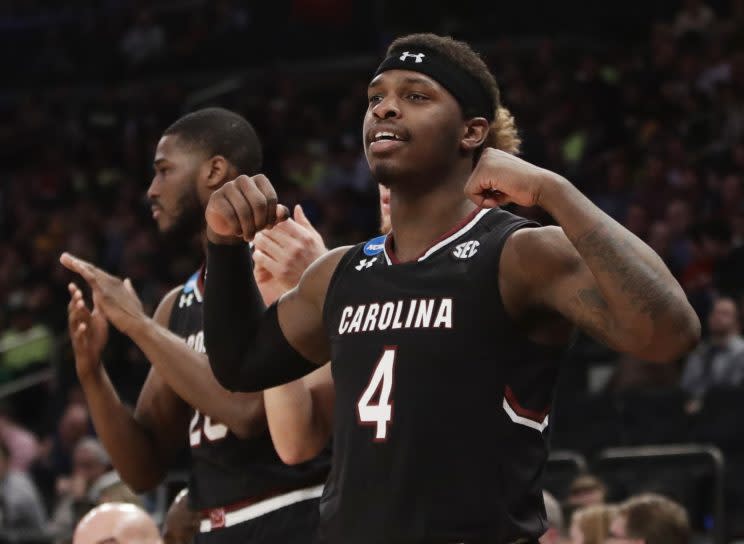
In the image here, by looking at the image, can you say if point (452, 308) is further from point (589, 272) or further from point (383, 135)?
point (383, 135)

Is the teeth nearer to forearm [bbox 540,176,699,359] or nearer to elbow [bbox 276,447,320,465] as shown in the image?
forearm [bbox 540,176,699,359]

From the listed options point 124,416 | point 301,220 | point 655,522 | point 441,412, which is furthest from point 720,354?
point 441,412

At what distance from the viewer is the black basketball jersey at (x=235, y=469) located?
4125 millimetres

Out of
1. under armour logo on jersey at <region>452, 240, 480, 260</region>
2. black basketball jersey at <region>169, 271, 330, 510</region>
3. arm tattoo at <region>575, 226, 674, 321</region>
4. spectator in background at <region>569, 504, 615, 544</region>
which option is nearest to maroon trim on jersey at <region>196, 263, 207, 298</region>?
black basketball jersey at <region>169, 271, 330, 510</region>

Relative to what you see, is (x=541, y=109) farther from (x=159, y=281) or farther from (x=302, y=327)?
(x=302, y=327)

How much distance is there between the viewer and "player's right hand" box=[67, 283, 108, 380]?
4.47m

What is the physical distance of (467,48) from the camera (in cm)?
338

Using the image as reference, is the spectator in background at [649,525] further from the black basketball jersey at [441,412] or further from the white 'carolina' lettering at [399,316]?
the white 'carolina' lettering at [399,316]

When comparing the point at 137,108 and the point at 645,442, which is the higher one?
the point at 137,108

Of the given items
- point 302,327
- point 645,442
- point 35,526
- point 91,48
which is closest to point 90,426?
point 35,526

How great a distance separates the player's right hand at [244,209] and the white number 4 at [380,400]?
446 mm

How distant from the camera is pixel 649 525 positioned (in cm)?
514

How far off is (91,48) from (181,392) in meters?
16.4

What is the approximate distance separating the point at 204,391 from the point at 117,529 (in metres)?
1.03
